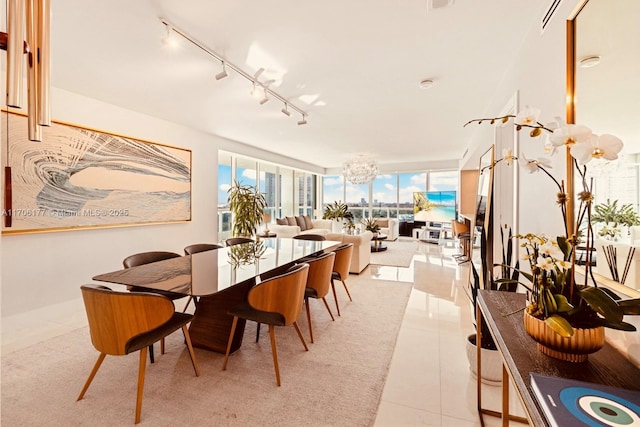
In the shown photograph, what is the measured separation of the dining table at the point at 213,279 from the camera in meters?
1.92

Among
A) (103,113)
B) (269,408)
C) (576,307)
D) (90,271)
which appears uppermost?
(103,113)

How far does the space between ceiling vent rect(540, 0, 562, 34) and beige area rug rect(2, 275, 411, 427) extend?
2.52 metres

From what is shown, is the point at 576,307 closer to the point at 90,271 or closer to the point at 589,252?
the point at 589,252

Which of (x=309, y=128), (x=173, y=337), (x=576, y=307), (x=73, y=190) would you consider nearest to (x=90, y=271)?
(x=73, y=190)

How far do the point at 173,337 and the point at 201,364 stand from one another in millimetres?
596

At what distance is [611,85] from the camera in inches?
44.7

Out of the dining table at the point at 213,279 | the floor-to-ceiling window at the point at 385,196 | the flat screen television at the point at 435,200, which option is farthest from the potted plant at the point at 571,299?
the floor-to-ceiling window at the point at 385,196

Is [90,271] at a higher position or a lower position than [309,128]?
lower

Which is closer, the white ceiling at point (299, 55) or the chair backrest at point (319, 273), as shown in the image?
the white ceiling at point (299, 55)

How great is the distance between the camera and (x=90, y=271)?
374 centimetres

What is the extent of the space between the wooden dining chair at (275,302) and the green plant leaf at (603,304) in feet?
5.10

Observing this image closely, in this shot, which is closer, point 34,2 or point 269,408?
point 34,2

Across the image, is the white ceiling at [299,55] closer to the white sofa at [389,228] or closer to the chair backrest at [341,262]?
the chair backrest at [341,262]

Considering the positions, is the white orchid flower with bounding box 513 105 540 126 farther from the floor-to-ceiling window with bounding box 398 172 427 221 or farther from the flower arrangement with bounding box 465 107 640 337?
the floor-to-ceiling window with bounding box 398 172 427 221
